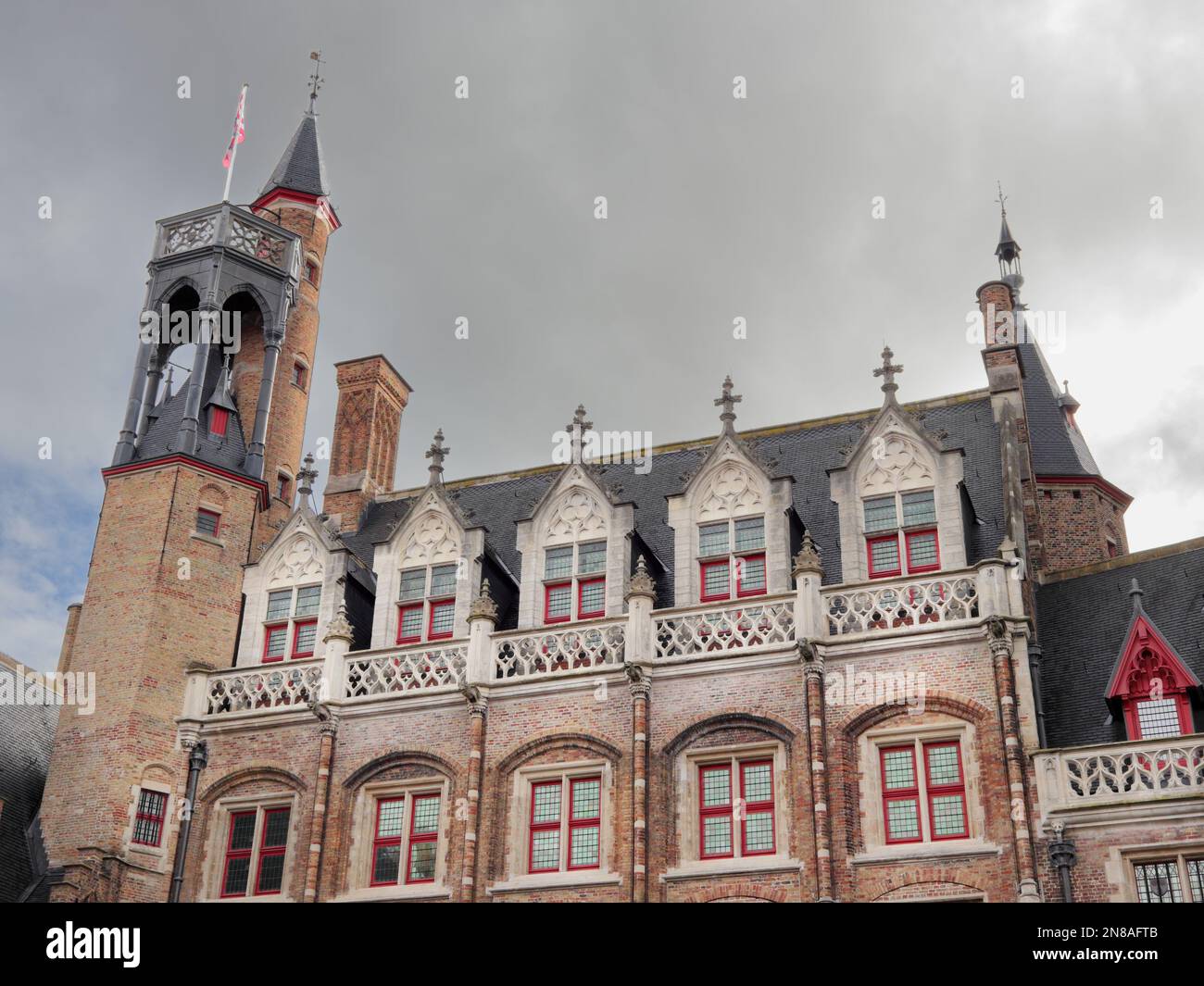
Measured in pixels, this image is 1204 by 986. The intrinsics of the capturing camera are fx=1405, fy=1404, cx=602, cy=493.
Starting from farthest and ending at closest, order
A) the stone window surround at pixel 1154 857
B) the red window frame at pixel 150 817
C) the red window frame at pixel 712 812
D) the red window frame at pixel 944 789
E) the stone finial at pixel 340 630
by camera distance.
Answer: the stone finial at pixel 340 630 → the red window frame at pixel 150 817 → the red window frame at pixel 712 812 → the red window frame at pixel 944 789 → the stone window surround at pixel 1154 857

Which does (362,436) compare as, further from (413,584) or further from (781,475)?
(781,475)

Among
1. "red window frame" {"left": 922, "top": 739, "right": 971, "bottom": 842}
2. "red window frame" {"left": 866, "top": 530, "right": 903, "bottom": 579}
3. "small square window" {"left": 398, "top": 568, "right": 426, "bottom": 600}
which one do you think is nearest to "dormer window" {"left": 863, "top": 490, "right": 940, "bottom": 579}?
"red window frame" {"left": 866, "top": 530, "right": 903, "bottom": 579}

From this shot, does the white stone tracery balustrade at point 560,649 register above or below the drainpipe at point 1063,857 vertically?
above

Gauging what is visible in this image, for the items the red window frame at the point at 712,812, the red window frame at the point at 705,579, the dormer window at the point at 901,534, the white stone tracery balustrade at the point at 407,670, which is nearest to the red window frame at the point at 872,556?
the dormer window at the point at 901,534

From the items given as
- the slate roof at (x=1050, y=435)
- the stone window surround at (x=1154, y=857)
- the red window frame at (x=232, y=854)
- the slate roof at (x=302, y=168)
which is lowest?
the stone window surround at (x=1154, y=857)

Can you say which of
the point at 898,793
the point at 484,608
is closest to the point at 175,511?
the point at 484,608

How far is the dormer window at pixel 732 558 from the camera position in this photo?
2577cm

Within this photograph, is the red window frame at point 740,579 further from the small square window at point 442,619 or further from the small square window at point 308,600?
the small square window at point 308,600

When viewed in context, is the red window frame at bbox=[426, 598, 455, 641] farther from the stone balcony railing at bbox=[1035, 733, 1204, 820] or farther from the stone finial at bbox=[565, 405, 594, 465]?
the stone balcony railing at bbox=[1035, 733, 1204, 820]

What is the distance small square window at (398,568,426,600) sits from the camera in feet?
91.7

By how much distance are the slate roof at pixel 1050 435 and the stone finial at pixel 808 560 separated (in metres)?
16.4

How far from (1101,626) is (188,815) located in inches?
672
